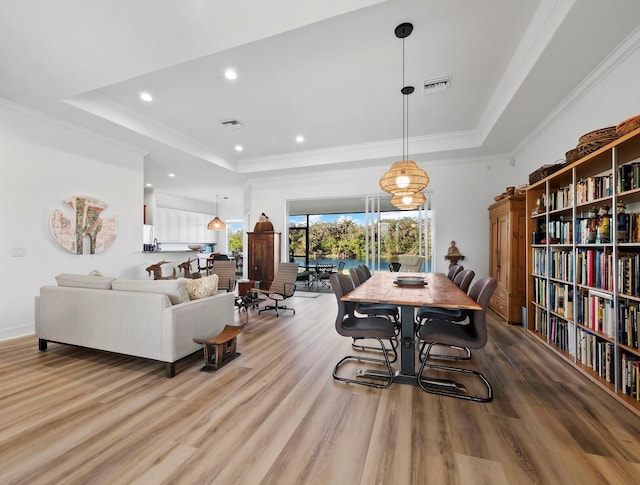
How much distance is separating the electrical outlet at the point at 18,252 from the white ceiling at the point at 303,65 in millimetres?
1898

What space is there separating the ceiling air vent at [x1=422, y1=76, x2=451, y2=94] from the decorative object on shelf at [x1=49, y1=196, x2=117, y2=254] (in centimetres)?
→ 522

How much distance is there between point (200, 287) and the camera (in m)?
3.08

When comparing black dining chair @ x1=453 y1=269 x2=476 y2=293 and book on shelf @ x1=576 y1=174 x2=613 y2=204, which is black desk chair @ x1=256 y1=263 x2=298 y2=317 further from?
book on shelf @ x1=576 y1=174 x2=613 y2=204

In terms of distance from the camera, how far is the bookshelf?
214 cm

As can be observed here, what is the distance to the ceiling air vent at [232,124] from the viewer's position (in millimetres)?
4766

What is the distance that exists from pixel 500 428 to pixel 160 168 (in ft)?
24.3

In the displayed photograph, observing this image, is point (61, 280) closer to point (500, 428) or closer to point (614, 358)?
point (500, 428)

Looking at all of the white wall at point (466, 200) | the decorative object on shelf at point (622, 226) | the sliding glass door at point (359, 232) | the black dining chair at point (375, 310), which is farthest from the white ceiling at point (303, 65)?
the black dining chair at point (375, 310)

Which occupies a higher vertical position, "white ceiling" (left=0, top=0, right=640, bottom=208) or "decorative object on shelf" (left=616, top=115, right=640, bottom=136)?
"white ceiling" (left=0, top=0, right=640, bottom=208)

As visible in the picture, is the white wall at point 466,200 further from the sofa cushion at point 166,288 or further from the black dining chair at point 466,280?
the sofa cushion at point 166,288

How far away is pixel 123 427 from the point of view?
6.15 ft

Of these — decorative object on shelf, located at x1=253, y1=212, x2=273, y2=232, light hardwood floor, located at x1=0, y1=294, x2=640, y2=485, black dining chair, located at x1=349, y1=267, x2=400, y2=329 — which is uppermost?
decorative object on shelf, located at x1=253, y1=212, x2=273, y2=232

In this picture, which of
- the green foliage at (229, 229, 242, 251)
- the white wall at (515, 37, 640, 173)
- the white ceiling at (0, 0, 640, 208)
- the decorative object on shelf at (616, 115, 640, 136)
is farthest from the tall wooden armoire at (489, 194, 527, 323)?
the green foliage at (229, 229, 242, 251)

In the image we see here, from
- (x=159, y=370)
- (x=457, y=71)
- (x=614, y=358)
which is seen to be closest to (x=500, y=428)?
(x=614, y=358)
